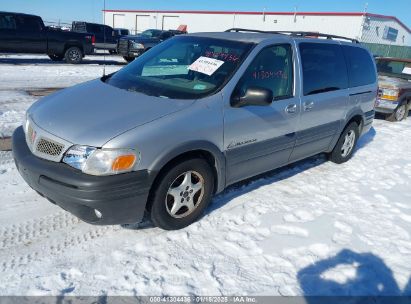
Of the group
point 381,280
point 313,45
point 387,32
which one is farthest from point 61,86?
point 387,32

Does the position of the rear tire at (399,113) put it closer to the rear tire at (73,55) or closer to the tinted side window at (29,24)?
the rear tire at (73,55)

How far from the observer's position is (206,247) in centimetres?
320

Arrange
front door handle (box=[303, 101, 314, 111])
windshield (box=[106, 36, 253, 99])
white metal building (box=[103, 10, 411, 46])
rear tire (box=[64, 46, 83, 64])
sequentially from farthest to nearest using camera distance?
1. white metal building (box=[103, 10, 411, 46])
2. rear tire (box=[64, 46, 83, 64])
3. front door handle (box=[303, 101, 314, 111])
4. windshield (box=[106, 36, 253, 99])

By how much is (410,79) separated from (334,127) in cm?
588

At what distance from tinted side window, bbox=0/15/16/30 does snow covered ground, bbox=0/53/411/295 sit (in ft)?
37.1

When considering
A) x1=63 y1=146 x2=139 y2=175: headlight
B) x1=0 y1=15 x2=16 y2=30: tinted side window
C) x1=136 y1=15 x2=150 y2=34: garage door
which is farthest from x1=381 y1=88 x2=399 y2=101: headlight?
x1=136 y1=15 x2=150 y2=34: garage door

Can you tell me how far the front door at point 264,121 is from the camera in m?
3.55

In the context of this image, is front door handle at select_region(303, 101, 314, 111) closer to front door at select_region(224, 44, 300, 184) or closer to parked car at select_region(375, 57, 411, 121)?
front door at select_region(224, 44, 300, 184)

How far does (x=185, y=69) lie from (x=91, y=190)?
1.73m

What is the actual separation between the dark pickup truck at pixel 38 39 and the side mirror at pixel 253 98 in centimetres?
1333

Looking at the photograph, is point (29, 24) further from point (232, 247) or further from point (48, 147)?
point (232, 247)

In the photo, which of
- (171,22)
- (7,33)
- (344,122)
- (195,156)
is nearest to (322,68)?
(344,122)

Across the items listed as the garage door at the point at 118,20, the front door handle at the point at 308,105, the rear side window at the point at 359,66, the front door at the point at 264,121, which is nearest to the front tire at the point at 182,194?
the front door at the point at 264,121

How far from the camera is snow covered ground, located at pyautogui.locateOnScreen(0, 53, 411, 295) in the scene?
9.03ft
